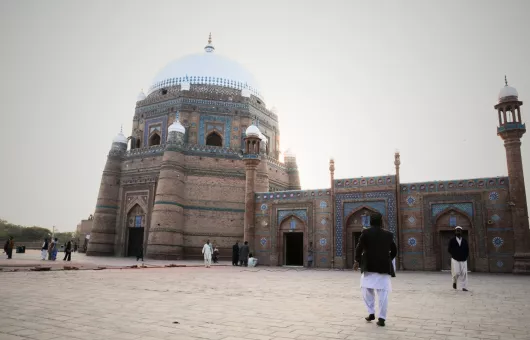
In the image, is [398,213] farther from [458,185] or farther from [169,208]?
[169,208]

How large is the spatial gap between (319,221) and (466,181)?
22.1 feet

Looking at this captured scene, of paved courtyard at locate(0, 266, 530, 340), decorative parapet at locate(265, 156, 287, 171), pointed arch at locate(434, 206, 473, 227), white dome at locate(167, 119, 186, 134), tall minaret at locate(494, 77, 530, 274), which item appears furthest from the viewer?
decorative parapet at locate(265, 156, 287, 171)

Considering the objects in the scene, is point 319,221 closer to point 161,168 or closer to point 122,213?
point 161,168

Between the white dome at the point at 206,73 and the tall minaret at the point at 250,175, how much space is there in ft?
25.9

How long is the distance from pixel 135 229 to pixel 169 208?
4188 millimetres

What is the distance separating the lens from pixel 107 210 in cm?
2578

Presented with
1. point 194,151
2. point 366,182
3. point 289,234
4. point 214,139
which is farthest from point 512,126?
point 214,139

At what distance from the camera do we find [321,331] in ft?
12.6

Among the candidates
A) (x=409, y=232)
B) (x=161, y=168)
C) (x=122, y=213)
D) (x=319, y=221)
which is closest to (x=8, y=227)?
(x=122, y=213)

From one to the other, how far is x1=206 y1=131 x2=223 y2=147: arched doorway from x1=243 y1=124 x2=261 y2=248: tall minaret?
5534 millimetres

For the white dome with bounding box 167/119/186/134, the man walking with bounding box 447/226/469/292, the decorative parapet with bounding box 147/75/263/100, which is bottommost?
the man walking with bounding box 447/226/469/292

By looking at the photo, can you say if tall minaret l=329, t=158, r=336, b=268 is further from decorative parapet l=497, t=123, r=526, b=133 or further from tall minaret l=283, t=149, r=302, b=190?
tall minaret l=283, t=149, r=302, b=190

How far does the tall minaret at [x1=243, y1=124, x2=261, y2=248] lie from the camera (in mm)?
20797

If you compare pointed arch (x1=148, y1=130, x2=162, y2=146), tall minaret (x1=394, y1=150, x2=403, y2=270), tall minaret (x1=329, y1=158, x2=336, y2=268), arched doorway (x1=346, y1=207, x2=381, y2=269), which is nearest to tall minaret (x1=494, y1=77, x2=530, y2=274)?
tall minaret (x1=394, y1=150, x2=403, y2=270)
